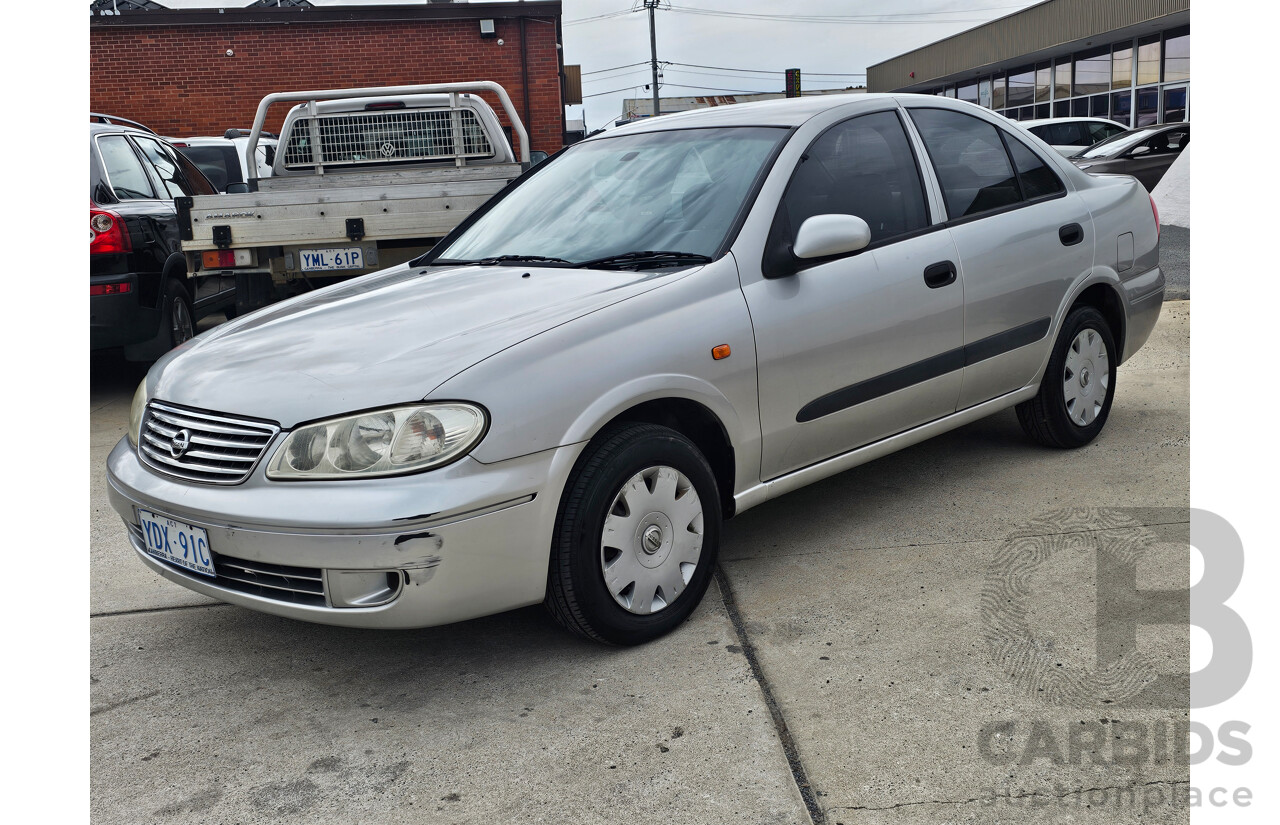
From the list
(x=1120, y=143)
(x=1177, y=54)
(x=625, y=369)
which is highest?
(x=1177, y=54)

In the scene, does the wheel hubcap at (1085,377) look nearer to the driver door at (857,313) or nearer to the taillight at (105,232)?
the driver door at (857,313)

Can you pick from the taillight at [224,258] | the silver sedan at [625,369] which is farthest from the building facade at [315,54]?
the silver sedan at [625,369]

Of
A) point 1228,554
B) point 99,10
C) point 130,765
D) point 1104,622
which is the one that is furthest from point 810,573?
point 99,10

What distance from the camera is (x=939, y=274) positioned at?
159 inches

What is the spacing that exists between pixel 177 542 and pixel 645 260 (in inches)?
65.9

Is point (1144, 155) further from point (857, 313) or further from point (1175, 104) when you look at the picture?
point (857, 313)

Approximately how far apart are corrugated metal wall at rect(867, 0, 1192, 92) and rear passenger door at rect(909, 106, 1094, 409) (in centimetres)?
2292

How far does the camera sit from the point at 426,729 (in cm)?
286

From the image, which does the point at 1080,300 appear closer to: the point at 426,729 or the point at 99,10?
the point at 426,729

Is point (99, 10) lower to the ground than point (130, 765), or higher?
higher

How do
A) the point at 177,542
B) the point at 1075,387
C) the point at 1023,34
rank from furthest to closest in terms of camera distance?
1. the point at 1023,34
2. the point at 1075,387
3. the point at 177,542

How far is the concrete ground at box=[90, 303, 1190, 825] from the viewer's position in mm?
2492

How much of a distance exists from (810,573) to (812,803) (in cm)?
138

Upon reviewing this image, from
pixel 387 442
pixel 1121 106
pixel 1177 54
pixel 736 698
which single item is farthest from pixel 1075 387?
pixel 1121 106
